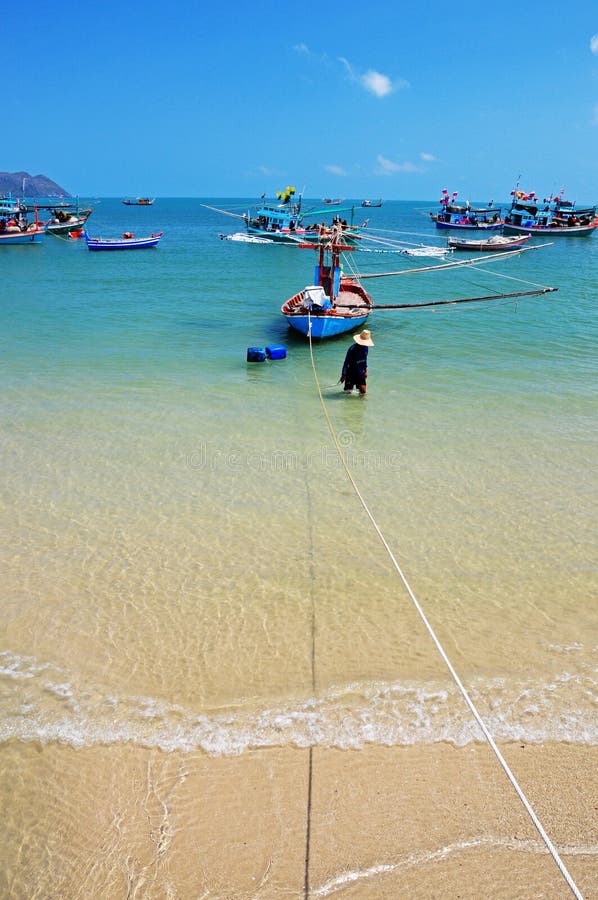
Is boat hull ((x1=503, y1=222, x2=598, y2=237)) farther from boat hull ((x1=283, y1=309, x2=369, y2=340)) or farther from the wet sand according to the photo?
the wet sand

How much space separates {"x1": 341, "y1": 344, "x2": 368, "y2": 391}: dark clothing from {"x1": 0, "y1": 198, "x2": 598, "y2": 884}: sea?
18.6 inches

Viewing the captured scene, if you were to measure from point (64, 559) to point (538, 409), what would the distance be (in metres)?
9.96

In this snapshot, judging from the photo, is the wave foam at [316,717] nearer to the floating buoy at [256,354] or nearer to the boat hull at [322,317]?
the floating buoy at [256,354]

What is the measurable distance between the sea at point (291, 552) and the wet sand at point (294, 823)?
18 centimetres

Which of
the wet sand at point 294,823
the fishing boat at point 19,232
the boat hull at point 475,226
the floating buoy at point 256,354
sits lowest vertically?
the wet sand at point 294,823

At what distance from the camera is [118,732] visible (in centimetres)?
440

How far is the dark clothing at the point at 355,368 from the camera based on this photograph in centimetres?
1259

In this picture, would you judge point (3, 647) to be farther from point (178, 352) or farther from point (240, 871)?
point (178, 352)

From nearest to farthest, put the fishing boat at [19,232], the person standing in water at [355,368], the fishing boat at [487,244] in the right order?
the person standing in water at [355,368]
the fishing boat at [487,244]
the fishing boat at [19,232]

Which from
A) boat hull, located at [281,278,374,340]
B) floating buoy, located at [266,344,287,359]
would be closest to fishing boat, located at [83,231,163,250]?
boat hull, located at [281,278,374,340]

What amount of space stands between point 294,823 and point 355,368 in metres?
10.2

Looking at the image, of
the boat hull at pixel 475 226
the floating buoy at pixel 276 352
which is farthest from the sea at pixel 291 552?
the boat hull at pixel 475 226

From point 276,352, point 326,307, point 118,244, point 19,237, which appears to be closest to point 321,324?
point 326,307

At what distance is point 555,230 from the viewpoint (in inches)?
2638
